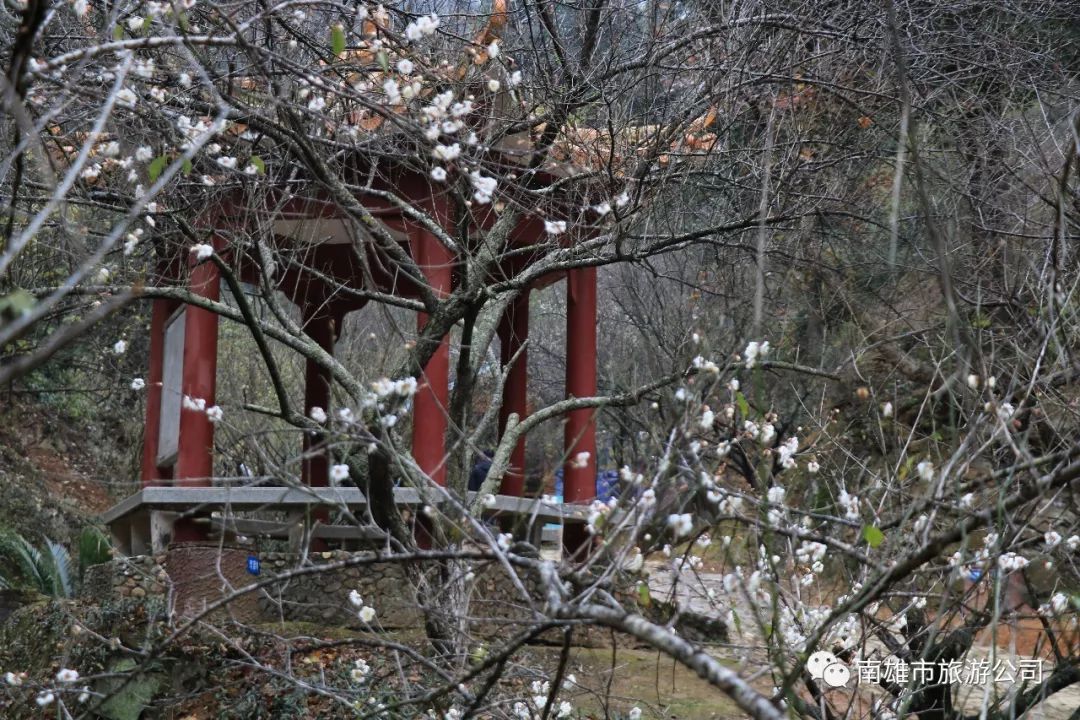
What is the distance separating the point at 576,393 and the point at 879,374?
4.08m

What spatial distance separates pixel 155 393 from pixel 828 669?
762cm

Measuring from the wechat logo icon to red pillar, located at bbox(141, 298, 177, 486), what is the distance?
716cm

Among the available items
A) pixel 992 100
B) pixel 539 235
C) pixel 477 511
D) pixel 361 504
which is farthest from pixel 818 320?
pixel 477 511

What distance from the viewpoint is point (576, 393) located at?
9172 mm

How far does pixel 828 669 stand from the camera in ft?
12.6

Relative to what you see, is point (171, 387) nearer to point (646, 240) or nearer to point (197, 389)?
point (197, 389)

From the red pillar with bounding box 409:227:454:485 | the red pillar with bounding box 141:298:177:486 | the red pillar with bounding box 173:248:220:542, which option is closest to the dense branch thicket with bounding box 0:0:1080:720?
the red pillar with bounding box 409:227:454:485

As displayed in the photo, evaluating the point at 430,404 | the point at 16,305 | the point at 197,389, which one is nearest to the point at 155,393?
the point at 197,389

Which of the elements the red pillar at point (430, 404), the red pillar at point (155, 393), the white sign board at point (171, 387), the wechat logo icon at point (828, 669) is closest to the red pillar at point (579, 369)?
the red pillar at point (430, 404)

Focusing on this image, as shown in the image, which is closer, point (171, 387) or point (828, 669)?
point (828, 669)

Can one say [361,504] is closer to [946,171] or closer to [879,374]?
[946,171]

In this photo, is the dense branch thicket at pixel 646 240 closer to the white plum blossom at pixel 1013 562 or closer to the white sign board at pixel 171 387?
the white plum blossom at pixel 1013 562

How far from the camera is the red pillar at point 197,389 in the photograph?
8211 millimetres

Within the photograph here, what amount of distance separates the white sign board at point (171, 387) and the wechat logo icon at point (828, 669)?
6.08m
